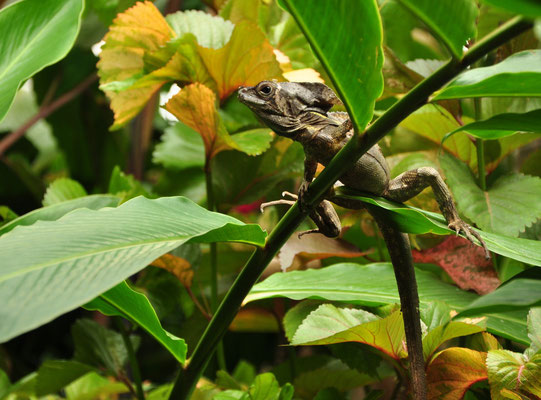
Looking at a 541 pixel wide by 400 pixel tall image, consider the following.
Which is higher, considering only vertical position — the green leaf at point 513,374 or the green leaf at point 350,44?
the green leaf at point 350,44

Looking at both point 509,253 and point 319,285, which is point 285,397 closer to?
point 319,285

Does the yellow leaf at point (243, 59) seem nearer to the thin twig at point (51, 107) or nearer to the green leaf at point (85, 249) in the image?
the green leaf at point (85, 249)

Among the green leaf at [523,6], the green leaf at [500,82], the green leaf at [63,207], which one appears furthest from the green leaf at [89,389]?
the green leaf at [523,6]

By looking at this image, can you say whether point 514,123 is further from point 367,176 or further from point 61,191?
point 61,191

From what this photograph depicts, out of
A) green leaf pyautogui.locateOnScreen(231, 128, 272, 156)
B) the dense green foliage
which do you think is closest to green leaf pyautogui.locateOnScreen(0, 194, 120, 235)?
the dense green foliage

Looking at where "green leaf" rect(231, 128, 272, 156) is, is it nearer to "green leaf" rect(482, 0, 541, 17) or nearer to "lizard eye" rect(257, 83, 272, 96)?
"lizard eye" rect(257, 83, 272, 96)
